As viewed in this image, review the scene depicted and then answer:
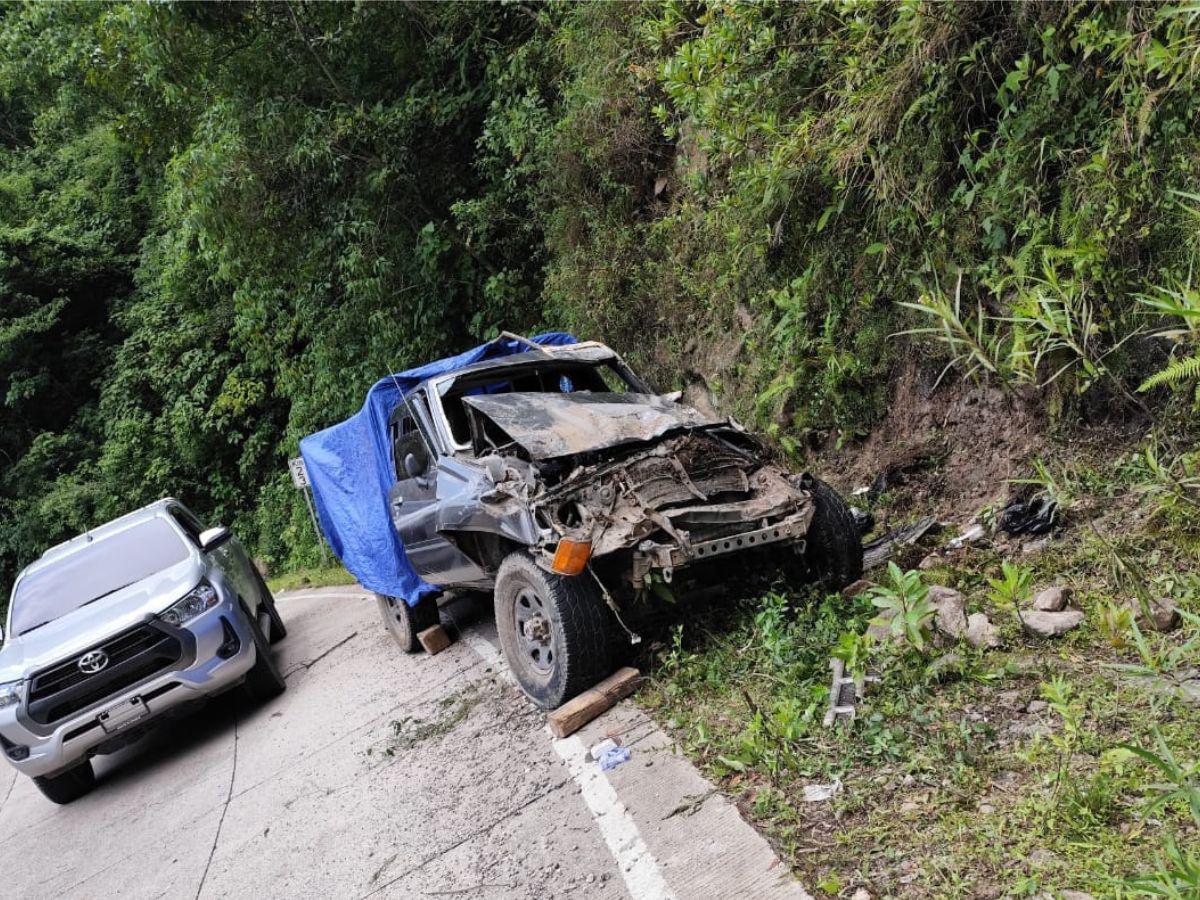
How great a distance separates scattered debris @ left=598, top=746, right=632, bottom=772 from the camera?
4.20 m

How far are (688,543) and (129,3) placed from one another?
43.0 ft

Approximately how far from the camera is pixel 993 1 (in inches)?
201

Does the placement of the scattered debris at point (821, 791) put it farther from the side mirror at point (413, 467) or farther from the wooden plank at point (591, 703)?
the side mirror at point (413, 467)

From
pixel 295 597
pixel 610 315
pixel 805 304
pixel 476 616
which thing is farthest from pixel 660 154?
pixel 295 597

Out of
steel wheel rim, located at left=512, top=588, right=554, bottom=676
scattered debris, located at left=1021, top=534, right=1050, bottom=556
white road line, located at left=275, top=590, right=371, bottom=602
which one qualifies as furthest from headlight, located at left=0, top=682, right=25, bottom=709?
scattered debris, located at left=1021, top=534, right=1050, bottom=556

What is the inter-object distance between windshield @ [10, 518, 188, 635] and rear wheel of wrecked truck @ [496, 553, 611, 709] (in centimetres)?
376

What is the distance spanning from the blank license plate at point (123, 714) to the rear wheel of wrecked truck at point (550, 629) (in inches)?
118

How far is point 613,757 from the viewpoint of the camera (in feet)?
13.9

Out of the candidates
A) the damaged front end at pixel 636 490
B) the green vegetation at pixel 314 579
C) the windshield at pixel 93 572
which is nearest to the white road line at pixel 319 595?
the green vegetation at pixel 314 579

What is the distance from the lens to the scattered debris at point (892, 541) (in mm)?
5527

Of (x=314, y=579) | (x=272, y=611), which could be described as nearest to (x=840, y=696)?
(x=272, y=611)

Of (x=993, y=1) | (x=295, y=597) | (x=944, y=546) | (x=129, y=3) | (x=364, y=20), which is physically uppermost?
(x=129, y=3)

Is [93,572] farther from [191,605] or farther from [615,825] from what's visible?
[615,825]

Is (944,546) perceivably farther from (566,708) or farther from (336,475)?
(336,475)
